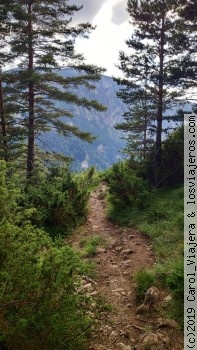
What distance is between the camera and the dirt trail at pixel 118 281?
5.50 m

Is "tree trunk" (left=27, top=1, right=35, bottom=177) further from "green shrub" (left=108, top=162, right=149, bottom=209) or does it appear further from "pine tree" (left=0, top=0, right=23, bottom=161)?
"green shrub" (left=108, top=162, right=149, bottom=209)

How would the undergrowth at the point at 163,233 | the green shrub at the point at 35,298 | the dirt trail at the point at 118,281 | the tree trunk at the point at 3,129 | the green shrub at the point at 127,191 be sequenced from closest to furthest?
the green shrub at the point at 35,298
the dirt trail at the point at 118,281
the undergrowth at the point at 163,233
the green shrub at the point at 127,191
the tree trunk at the point at 3,129

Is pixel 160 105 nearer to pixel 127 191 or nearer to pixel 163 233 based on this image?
pixel 127 191

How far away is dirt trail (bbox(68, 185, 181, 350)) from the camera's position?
217 inches

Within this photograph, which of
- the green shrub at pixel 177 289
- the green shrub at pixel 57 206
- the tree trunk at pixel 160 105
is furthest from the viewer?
the tree trunk at pixel 160 105

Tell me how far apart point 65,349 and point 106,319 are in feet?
5.55

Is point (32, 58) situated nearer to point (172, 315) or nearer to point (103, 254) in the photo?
point (103, 254)

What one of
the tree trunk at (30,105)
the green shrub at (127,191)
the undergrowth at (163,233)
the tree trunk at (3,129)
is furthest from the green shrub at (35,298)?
the tree trunk at (30,105)

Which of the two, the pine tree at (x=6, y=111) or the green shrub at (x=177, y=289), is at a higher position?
the pine tree at (x=6, y=111)

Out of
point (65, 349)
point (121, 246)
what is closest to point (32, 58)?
point (121, 246)

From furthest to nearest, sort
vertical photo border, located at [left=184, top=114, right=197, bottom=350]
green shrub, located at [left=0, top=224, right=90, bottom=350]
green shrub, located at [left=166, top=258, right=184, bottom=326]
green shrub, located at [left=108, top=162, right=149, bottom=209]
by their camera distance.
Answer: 1. green shrub, located at [left=108, top=162, right=149, bottom=209]
2. green shrub, located at [left=166, top=258, right=184, bottom=326]
3. vertical photo border, located at [left=184, top=114, right=197, bottom=350]
4. green shrub, located at [left=0, top=224, right=90, bottom=350]

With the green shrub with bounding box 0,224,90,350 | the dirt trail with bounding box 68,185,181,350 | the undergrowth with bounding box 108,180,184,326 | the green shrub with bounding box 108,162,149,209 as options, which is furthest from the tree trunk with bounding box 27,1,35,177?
the green shrub with bounding box 0,224,90,350

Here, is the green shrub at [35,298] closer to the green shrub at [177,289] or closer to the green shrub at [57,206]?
the green shrub at [177,289]

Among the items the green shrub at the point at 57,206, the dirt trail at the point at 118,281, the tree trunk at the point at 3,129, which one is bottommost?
the dirt trail at the point at 118,281
